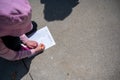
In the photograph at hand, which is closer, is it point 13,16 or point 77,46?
point 13,16

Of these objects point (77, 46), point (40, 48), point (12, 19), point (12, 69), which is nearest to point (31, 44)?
point (40, 48)

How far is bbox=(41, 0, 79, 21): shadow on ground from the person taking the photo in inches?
96.7

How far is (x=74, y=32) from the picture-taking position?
2373 millimetres

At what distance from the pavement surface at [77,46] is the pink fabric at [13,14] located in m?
0.78

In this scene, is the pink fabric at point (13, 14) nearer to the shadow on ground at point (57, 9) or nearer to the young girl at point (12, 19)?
the young girl at point (12, 19)

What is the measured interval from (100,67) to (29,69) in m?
0.64

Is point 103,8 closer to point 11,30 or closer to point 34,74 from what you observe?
point 34,74

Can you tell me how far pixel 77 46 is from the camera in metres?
2.31

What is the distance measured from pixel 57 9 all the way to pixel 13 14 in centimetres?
107

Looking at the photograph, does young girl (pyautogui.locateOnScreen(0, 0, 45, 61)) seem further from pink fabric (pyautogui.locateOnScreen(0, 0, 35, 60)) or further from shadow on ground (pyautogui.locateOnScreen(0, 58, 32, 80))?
shadow on ground (pyautogui.locateOnScreen(0, 58, 32, 80))

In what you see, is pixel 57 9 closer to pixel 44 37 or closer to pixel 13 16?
pixel 44 37

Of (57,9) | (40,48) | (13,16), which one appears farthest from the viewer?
(57,9)

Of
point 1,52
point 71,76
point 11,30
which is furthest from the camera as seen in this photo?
point 71,76

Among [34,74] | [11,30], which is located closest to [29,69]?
[34,74]
